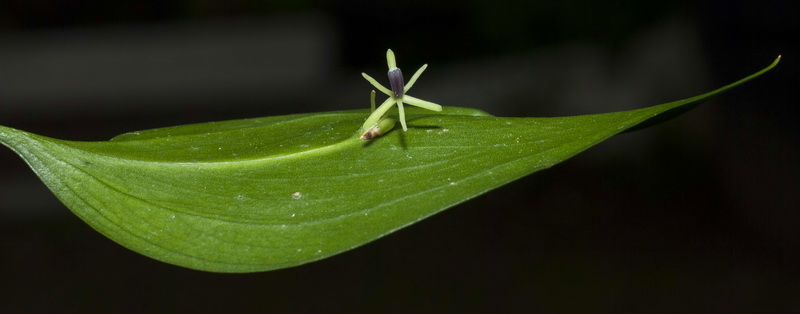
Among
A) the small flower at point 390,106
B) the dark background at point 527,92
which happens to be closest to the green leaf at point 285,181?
the small flower at point 390,106

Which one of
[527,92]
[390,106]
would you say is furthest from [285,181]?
[527,92]

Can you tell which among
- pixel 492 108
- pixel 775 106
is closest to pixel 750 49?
pixel 775 106

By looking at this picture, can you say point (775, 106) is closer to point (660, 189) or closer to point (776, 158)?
point (776, 158)

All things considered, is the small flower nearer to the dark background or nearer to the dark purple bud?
the dark purple bud

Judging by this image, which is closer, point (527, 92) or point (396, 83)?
point (396, 83)

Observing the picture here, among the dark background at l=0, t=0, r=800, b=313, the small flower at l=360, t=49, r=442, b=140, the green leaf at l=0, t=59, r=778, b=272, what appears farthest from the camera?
the dark background at l=0, t=0, r=800, b=313

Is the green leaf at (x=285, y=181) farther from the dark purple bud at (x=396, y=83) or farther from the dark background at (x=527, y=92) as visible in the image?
the dark background at (x=527, y=92)

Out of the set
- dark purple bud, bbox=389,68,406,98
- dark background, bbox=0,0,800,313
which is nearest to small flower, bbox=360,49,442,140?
dark purple bud, bbox=389,68,406,98

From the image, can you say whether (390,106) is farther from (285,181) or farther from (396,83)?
(285,181)
